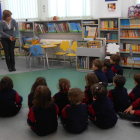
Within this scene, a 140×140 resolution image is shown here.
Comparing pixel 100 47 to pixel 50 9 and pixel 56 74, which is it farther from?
pixel 50 9

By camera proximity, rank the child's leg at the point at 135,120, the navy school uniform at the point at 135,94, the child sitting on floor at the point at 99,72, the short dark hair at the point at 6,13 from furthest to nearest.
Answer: the short dark hair at the point at 6,13, the child sitting on floor at the point at 99,72, the navy school uniform at the point at 135,94, the child's leg at the point at 135,120

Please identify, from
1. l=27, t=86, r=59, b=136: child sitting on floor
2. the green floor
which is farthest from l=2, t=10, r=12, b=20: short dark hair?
l=27, t=86, r=59, b=136: child sitting on floor

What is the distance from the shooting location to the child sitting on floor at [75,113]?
2.42 metres

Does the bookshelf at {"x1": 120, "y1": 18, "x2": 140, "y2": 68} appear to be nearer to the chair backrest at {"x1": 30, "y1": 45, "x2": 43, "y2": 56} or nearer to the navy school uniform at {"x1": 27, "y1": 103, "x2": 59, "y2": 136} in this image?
the chair backrest at {"x1": 30, "y1": 45, "x2": 43, "y2": 56}

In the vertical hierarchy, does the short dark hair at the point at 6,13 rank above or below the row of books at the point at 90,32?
above

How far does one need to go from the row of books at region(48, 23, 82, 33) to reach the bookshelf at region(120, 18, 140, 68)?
1436 millimetres

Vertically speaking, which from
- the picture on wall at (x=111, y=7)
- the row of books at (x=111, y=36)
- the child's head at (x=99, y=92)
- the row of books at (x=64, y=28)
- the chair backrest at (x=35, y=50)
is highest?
the picture on wall at (x=111, y=7)

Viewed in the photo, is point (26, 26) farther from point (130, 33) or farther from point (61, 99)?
point (61, 99)

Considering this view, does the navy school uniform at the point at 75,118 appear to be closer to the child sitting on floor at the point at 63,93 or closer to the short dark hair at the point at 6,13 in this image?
the child sitting on floor at the point at 63,93

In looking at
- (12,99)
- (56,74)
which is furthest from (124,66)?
(12,99)

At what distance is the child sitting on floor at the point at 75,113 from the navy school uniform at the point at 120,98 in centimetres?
67

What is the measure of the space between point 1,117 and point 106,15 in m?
4.30

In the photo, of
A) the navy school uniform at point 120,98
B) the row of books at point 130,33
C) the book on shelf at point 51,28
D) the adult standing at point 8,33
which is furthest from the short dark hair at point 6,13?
the navy school uniform at point 120,98

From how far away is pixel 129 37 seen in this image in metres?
5.90
